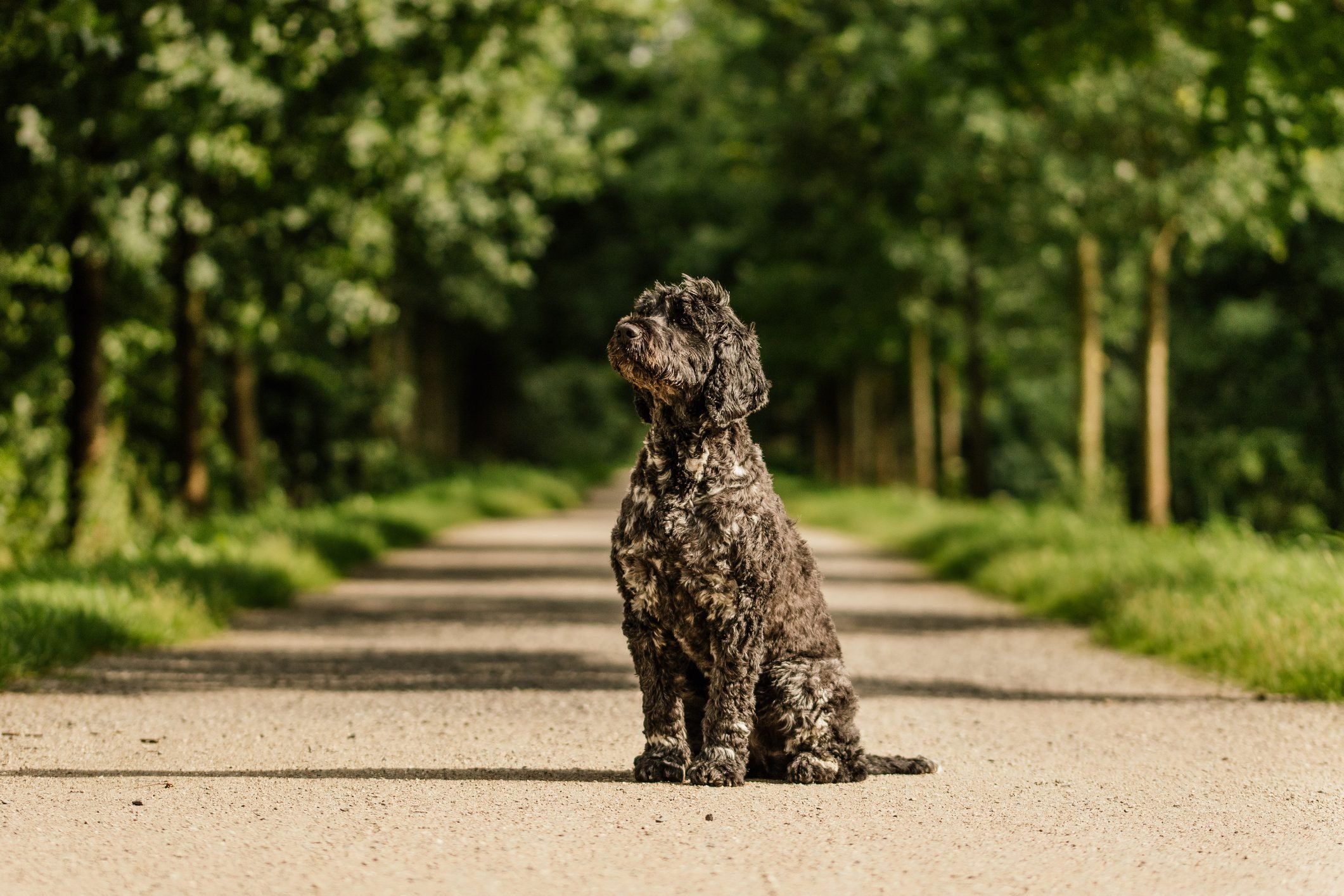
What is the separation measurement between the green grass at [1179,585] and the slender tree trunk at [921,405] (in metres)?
9.92

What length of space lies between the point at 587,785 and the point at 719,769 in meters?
0.51

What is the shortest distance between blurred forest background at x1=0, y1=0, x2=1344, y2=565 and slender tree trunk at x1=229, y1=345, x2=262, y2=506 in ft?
0.19

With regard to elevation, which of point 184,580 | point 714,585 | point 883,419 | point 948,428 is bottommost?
point 184,580

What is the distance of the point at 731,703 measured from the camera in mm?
5988

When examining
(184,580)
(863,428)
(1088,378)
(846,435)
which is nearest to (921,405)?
(863,428)

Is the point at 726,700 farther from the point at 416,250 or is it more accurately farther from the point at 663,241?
the point at 663,241

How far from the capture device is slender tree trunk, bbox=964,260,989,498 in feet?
83.5

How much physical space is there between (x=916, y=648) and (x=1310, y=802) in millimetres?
5270

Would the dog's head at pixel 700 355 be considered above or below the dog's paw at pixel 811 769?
above

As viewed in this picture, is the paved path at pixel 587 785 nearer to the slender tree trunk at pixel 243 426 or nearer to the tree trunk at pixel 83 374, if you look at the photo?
the tree trunk at pixel 83 374

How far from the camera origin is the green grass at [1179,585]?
9336 millimetres

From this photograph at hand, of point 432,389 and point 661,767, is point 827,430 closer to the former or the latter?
point 432,389

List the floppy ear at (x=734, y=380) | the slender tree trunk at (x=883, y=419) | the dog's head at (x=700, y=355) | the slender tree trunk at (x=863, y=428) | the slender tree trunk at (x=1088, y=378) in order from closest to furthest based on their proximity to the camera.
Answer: the dog's head at (x=700, y=355) → the floppy ear at (x=734, y=380) → the slender tree trunk at (x=1088, y=378) → the slender tree trunk at (x=863, y=428) → the slender tree trunk at (x=883, y=419)

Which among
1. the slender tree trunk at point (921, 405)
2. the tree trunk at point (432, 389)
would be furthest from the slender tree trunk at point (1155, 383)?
the tree trunk at point (432, 389)
